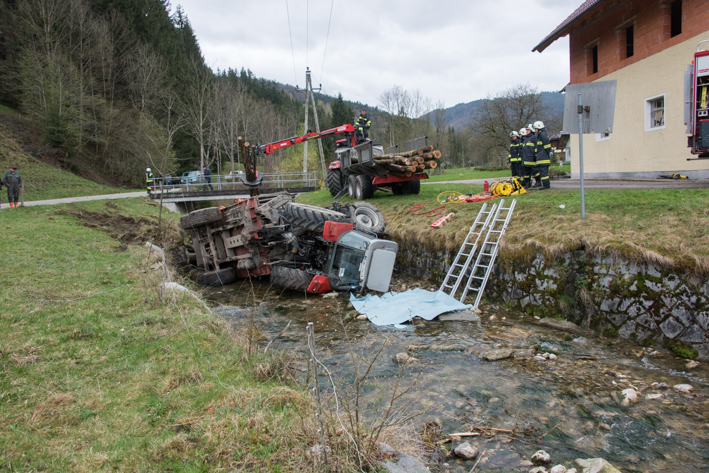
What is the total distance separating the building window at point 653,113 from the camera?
13.5 metres

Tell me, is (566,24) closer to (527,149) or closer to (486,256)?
(527,149)

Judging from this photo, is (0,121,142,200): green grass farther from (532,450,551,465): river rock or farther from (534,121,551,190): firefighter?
(532,450,551,465): river rock

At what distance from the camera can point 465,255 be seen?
26.5ft

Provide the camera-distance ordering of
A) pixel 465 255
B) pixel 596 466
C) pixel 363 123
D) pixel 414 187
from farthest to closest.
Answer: pixel 363 123
pixel 414 187
pixel 465 255
pixel 596 466

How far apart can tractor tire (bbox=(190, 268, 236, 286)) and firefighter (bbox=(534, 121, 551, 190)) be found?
806 cm

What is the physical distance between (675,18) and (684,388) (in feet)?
46.4

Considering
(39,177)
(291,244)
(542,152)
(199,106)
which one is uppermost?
(199,106)

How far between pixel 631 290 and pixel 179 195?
905 inches

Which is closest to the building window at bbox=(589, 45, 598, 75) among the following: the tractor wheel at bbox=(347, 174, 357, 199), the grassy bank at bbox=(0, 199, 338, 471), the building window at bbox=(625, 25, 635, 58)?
the building window at bbox=(625, 25, 635, 58)

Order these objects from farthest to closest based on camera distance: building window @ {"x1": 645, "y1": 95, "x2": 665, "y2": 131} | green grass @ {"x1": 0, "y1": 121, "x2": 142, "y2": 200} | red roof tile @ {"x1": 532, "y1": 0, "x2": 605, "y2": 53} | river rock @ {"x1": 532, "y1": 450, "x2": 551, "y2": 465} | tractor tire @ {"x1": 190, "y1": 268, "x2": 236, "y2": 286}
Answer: green grass @ {"x1": 0, "y1": 121, "x2": 142, "y2": 200}
red roof tile @ {"x1": 532, "y1": 0, "x2": 605, "y2": 53}
building window @ {"x1": 645, "y1": 95, "x2": 665, "y2": 131}
tractor tire @ {"x1": 190, "y1": 268, "x2": 236, "y2": 286}
river rock @ {"x1": 532, "y1": 450, "x2": 551, "y2": 465}

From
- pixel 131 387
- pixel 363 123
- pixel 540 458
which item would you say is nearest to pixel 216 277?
pixel 131 387

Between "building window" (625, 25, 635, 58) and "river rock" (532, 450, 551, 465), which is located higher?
"building window" (625, 25, 635, 58)

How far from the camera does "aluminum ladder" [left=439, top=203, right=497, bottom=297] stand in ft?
25.7

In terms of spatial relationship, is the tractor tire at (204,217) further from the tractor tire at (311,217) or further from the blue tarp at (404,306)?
the blue tarp at (404,306)
